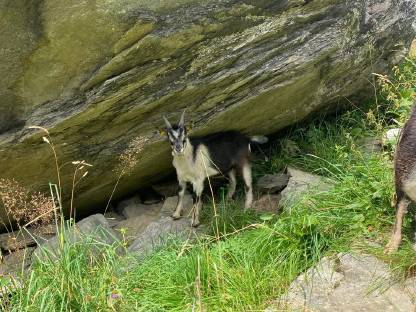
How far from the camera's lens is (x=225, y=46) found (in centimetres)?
619

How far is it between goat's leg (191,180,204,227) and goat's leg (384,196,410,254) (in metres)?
2.52

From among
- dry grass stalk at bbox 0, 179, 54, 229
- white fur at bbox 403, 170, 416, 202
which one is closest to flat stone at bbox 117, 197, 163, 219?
dry grass stalk at bbox 0, 179, 54, 229

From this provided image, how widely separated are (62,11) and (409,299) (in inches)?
147

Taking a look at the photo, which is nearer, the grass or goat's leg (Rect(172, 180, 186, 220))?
the grass

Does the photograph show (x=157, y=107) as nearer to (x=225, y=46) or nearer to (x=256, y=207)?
→ (x=225, y=46)

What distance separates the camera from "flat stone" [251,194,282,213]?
7.07 m

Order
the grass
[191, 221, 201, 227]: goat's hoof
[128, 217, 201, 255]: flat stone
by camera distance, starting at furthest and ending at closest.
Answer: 1. [191, 221, 201, 227]: goat's hoof
2. [128, 217, 201, 255]: flat stone
3. the grass

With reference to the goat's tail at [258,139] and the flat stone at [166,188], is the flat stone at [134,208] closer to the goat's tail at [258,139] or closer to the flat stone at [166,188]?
the flat stone at [166,188]

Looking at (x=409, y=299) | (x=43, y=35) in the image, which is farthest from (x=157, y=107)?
(x=409, y=299)

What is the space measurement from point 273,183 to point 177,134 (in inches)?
62.1

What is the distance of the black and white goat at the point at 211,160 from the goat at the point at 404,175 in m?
2.50

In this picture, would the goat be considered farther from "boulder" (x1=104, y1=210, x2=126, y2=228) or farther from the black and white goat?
"boulder" (x1=104, y1=210, x2=126, y2=228)

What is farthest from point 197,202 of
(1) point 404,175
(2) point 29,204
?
(1) point 404,175

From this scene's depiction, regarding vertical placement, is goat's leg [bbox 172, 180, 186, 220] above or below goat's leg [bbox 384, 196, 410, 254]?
below
